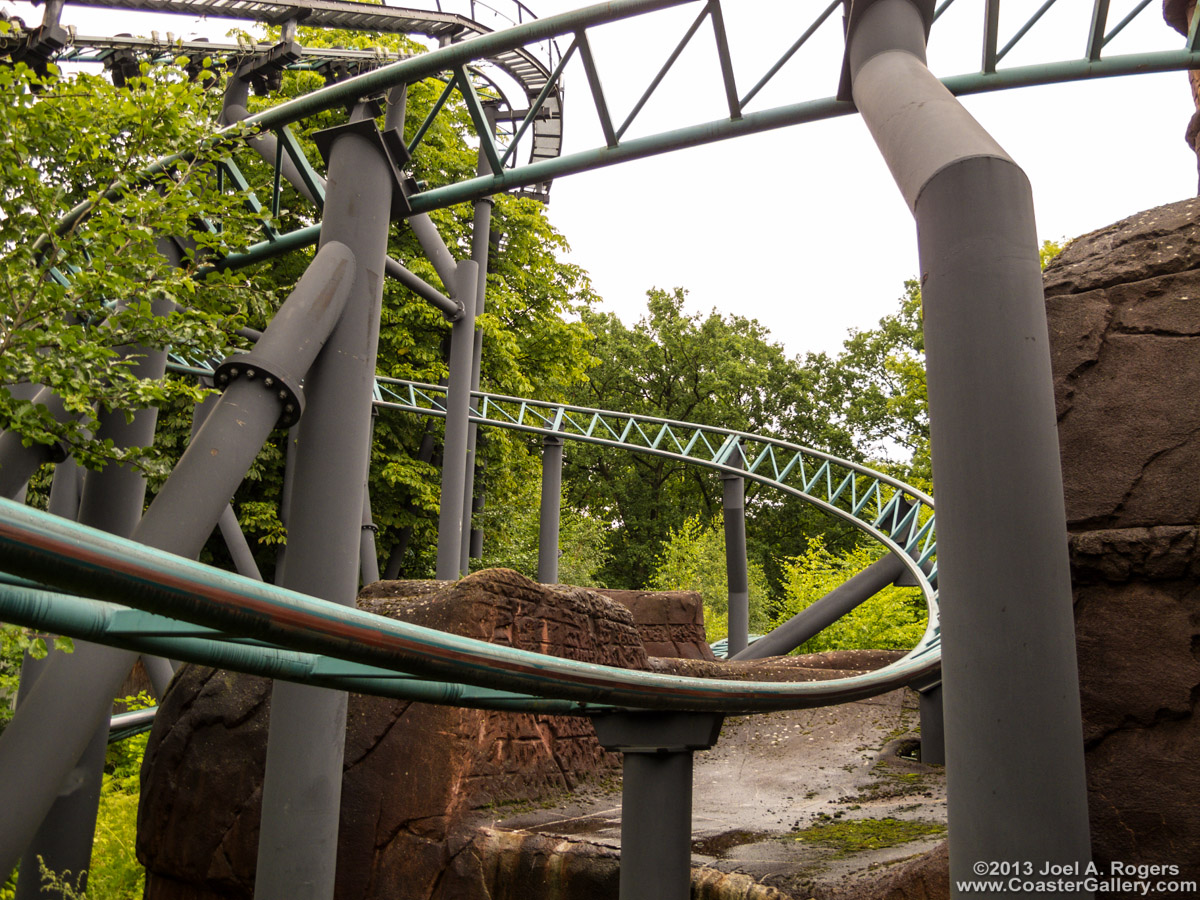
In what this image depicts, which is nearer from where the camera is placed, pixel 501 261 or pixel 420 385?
pixel 420 385

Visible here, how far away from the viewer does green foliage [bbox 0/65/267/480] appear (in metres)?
5.02

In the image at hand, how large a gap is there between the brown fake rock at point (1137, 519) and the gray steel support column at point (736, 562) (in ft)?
42.3

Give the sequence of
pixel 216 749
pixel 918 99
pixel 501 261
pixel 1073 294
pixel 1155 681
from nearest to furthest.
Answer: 1. pixel 1155 681
2. pixel 918 99
3. pixel 1073 294
4. pixel 216 749
5. pixel 501 261

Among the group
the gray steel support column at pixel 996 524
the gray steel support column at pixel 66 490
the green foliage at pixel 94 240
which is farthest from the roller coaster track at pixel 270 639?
the gray steel support column at pixel 66 490

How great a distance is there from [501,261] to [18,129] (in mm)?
14650

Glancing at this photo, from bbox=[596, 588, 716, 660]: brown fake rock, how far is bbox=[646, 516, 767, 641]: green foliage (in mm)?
10978

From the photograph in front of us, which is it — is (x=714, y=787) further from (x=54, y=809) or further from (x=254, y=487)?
(x=254, y=487)

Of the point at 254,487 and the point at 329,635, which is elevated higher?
the point at 254,487

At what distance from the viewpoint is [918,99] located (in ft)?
9.59

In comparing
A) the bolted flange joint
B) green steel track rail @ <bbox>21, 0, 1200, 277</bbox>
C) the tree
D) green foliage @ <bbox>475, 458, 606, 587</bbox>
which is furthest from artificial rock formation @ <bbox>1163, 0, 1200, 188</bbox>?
the tree

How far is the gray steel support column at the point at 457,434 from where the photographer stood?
35.4ft

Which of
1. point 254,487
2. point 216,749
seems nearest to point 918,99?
point 216,749

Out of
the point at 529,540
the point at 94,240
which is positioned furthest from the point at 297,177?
the point at 529,540

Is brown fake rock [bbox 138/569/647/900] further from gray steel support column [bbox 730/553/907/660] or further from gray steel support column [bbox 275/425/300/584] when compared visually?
gray steel support column [bbox 275/425/300/584]
